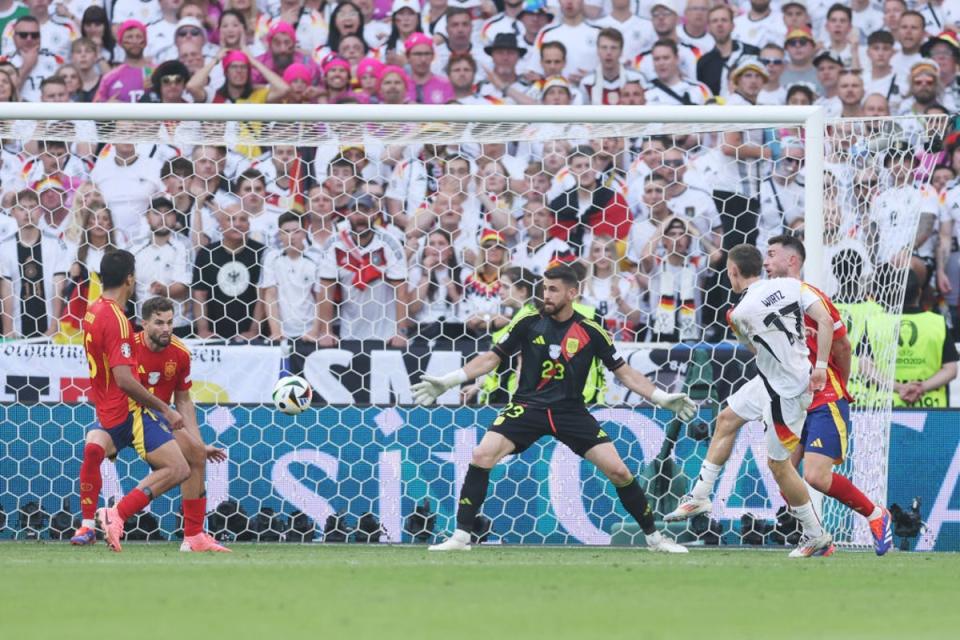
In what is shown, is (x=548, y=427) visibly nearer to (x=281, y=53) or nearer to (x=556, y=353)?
(x=556, y=353)

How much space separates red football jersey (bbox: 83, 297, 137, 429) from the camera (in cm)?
981

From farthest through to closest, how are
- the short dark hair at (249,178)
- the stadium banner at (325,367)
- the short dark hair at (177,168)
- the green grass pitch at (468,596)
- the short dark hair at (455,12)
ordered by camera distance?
the short dark hair at (455,12)
the short dark hair at (249,178)
the short dark hair at (177,168)
the stadium banner at (325,367)
the green grass pitch at (468,596)

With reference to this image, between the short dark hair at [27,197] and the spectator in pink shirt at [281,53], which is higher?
the spectator in pink shirt at [281,53]

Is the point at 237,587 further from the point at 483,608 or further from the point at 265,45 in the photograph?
the point at 265,45

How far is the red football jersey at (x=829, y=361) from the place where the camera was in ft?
31.8

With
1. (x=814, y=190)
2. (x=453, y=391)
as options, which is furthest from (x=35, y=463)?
(x=814, y=190)

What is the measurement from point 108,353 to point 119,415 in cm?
46

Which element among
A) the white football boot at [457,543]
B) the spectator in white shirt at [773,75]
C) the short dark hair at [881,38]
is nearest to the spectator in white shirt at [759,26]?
the spectator in white shirt at [773,75]

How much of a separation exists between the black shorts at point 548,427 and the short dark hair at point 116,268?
2.55m

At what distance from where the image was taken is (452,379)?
10.1 metres

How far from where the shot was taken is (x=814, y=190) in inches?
429

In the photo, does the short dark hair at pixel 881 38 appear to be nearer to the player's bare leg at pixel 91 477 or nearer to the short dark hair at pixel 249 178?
the short dark hair at pixel 249 178

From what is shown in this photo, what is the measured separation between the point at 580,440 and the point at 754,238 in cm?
340

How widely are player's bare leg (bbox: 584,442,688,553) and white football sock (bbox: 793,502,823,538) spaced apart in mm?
789
